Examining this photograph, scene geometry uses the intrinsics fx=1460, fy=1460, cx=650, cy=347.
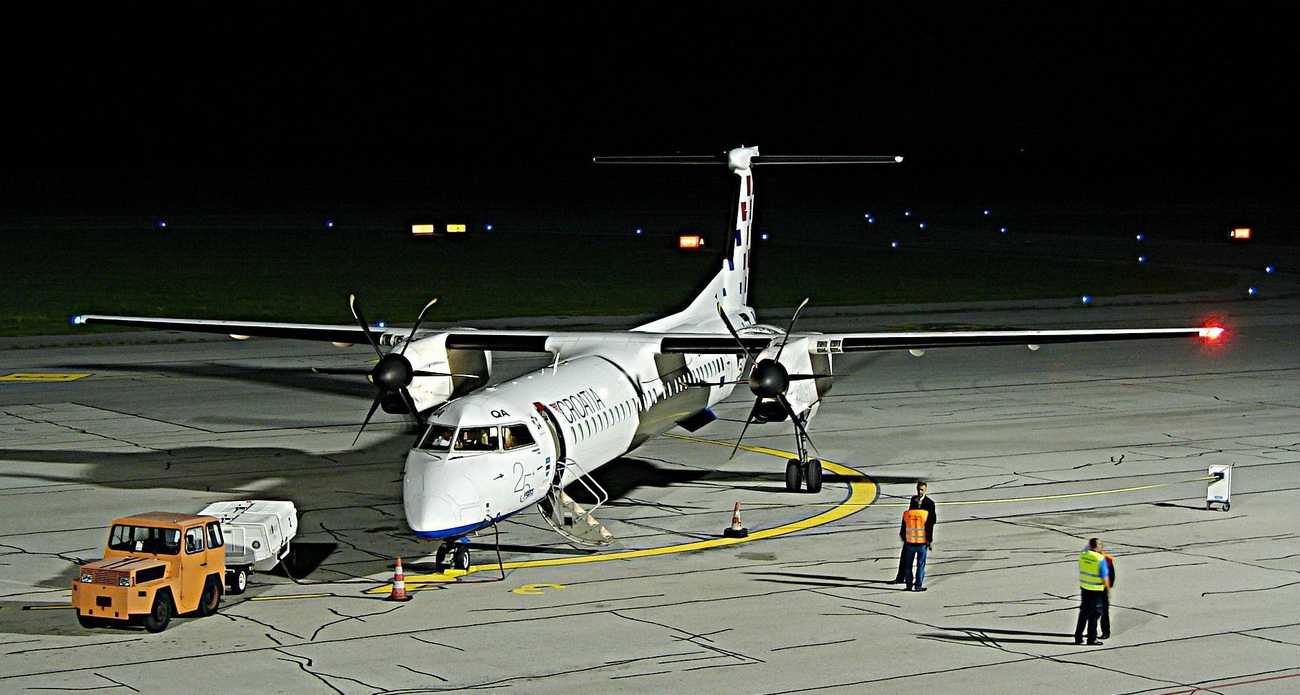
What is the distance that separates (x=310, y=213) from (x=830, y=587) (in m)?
89.9

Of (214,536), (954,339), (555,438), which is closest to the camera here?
(214,536)

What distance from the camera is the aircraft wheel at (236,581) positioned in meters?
21.1

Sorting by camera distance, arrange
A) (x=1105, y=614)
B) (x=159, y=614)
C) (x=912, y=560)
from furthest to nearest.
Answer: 1. (x=912, y=560)
2. (x=159, y=614)
3. (x=1105, y=614)

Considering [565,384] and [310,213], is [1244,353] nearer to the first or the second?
[565,384]

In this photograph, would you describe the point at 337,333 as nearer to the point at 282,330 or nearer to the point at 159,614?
the point at 282,330

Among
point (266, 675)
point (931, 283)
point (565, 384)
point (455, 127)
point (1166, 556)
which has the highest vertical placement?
point (455, 127)

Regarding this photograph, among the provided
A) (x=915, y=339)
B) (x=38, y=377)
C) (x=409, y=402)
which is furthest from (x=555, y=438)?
(x=38, y=377)

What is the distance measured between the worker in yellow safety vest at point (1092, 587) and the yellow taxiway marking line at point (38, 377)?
31.2 metres

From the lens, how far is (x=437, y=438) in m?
22.5

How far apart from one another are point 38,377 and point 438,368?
19.1m

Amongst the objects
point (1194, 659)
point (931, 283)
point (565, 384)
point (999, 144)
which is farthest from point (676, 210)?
point (1194, 659)

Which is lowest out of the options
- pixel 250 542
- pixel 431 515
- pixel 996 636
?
pixel 996 636

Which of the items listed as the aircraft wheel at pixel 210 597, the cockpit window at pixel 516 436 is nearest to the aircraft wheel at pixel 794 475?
the cockpit window at pixel 516 436

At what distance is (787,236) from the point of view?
91812 mm
